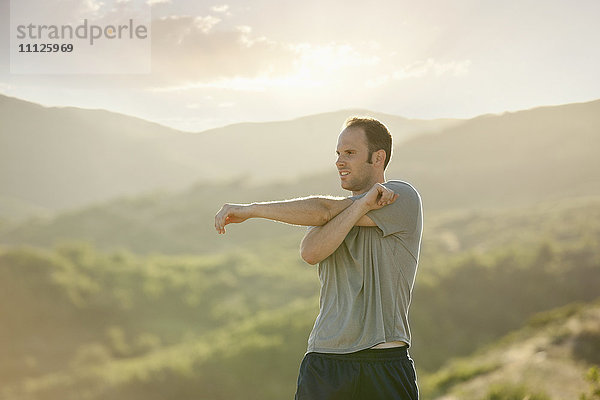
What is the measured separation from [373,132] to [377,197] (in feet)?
1.22

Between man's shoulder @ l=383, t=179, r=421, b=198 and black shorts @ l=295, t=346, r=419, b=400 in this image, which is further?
man's shoulder @ l=383, t=179, r=421, b=198

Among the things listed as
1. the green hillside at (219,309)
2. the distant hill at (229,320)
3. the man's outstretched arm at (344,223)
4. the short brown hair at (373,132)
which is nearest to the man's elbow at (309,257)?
A: the man's outstretched arm at (344,223)

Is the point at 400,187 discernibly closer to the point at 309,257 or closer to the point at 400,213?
the point at 400,213

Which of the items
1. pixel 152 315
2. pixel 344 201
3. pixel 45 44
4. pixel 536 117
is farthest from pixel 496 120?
pixel 344 201

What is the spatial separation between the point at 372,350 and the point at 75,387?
1045 inches

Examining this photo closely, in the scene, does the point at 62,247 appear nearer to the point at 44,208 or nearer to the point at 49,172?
the point at 44,208

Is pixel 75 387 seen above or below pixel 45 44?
below

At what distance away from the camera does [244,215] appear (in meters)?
3.10

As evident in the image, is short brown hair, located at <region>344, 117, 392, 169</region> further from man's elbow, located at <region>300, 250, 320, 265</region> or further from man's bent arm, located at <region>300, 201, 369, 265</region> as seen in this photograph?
man's elbow, located at <region>300, 250, 320, 265</region>

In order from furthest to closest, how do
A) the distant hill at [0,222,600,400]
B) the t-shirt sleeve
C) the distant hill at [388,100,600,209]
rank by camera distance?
the distant hill at [388,100,600,209], the distant hill at [0,222,600,400], the t-shirt sleeve

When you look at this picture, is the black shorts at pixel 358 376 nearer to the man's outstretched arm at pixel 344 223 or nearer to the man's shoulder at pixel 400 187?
the man's outstretched arm at pixel 344 223

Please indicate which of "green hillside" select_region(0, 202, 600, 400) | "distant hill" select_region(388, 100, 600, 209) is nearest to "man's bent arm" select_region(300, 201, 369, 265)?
"green hillside" select_region(0, 202, 600, 400)

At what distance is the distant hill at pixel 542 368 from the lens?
391 inches

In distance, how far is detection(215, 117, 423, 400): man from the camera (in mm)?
3113
